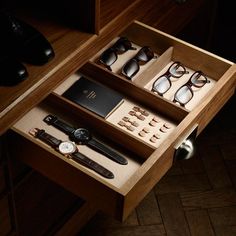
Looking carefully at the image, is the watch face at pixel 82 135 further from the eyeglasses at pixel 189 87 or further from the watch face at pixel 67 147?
the eyeglasses at pixel 189 87

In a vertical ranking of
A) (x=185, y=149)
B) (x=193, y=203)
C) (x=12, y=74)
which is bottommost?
(x=193, y=203)

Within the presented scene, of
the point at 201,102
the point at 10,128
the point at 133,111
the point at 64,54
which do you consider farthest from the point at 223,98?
the point at 10,128

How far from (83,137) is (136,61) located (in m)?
0.30

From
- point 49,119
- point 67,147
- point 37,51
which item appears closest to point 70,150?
point 67,147

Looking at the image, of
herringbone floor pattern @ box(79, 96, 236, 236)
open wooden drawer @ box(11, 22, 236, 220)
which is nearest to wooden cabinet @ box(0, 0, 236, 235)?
open wooden drawer @ box(11, 22, 236, 220)

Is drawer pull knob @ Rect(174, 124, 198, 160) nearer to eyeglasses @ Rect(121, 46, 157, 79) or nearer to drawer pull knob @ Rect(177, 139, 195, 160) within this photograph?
drawer pull knob @ Rect(177, 139, 195, 160)

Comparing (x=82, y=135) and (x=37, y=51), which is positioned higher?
(x=37, y=51)

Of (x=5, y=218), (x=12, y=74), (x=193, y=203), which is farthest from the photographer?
(x=193, y=203)

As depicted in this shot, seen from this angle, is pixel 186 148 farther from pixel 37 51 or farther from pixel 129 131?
pixel 37 51

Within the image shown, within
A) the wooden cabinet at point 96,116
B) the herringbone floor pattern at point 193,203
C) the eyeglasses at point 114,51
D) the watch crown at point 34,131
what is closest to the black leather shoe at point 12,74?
the wooden cabinet at point 96,116

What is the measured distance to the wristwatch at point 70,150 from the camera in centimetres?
122

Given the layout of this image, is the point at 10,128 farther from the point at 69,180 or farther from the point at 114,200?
the point at 114,200

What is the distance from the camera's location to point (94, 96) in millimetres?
1367

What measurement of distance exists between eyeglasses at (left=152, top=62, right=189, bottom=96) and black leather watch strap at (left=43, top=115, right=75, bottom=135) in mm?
259
